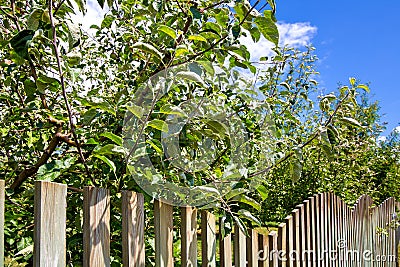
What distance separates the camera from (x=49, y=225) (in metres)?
0.97

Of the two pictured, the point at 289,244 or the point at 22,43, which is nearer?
the point at 22,43

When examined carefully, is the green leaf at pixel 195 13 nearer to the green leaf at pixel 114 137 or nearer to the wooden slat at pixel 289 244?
the green leaf at pixel 114 137

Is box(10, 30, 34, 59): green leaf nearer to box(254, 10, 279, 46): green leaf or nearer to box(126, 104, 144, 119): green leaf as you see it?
box(126, 104, 144, 119): green leaf

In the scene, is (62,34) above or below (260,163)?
above

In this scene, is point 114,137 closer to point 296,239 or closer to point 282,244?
point 282,244

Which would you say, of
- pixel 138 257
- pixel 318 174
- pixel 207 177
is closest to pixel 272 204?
pixel 318 174

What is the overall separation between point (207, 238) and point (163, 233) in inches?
11.6

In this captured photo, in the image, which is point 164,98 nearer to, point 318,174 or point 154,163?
point 154,163

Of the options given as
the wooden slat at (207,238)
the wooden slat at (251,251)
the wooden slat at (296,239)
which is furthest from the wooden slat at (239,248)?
the wooden slat at (296,239)

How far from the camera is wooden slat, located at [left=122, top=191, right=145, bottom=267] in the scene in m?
1.18

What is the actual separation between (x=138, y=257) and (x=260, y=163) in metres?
0.82

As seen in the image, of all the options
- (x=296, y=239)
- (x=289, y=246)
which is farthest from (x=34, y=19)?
(x=296, y=239)

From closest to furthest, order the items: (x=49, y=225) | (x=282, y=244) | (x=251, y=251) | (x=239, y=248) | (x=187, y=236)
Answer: (x=49, y=225), (x=187, y=236), (x=239, y=248), (x=251, y=251), (x=282, y=244)

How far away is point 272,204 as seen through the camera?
471 cm
